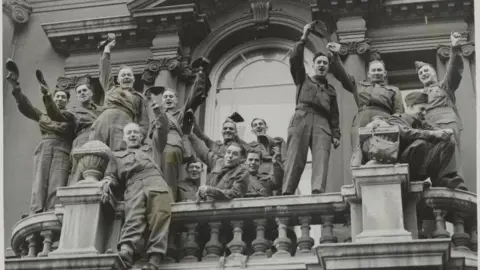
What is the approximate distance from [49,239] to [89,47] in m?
5.84

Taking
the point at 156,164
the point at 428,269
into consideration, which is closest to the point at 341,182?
the point at 156,164

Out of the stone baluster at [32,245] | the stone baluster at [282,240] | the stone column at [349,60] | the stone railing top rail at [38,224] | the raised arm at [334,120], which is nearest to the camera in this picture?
the stone baluster at [282,240]

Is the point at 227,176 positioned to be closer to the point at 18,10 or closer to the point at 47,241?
the point at 47,241

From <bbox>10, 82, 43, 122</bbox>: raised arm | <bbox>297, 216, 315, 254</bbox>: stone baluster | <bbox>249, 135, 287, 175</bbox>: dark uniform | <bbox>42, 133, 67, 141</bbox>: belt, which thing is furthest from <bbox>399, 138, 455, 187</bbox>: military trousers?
<bbox>10, 82, 43, 122</bbox>: raised arm

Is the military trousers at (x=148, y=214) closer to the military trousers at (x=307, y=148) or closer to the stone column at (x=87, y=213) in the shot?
the stone column at (x=87, y=213)

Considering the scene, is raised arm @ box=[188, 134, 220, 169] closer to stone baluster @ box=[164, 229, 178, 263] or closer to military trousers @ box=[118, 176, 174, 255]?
military trousers @ box=[118, 176, 174, 255]

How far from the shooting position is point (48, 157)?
16656 millimetres

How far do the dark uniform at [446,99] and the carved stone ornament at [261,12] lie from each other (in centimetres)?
429

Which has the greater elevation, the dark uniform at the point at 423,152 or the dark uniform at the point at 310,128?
the dark uniform at the point at 310,128

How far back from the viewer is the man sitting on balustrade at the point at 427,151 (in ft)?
46.6

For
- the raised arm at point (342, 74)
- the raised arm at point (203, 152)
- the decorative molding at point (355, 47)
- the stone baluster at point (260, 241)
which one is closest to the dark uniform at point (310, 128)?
the raised arm at point (342, 74)

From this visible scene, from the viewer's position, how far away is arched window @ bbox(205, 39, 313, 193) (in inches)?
744

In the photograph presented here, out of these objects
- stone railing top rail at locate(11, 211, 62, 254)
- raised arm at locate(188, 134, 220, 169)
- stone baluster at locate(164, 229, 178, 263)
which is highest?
raised arm at locate(188, 134, 220, 169)

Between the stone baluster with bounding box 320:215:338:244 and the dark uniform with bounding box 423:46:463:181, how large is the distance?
2.25 meters
